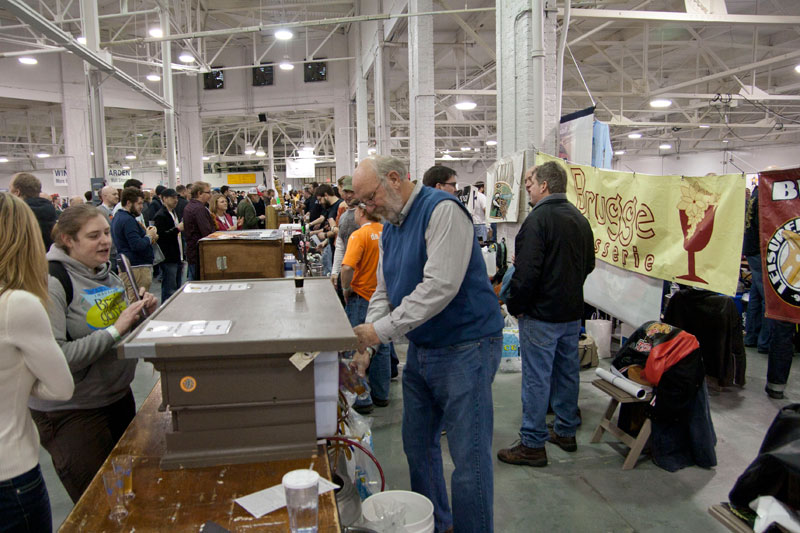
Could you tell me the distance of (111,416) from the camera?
7.30 ft

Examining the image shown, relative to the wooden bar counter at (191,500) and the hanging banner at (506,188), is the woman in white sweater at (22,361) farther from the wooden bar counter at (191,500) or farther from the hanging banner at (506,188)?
the hanging banner at (506,188)

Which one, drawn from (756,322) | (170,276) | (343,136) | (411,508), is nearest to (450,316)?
(411,508)

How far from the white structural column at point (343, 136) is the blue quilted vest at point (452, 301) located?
15.5 meters

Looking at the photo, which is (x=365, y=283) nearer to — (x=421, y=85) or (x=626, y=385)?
(x=626, y=385)

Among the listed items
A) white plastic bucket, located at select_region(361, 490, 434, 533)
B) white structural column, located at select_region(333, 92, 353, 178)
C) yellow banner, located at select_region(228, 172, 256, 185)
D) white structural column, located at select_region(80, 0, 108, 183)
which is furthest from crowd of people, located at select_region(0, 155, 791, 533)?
yellow banner, located at select_region(228, 172, 256, 185)

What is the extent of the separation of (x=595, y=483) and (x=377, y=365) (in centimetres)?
187

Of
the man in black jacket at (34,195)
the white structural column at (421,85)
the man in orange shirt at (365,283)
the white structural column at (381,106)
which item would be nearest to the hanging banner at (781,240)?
the man in orange shirt at (365,283)

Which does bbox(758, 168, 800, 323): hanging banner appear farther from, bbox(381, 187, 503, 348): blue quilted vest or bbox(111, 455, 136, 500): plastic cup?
bbox(111, 455, 136, 500): plastic cup

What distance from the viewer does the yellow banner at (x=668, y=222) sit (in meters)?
3.83

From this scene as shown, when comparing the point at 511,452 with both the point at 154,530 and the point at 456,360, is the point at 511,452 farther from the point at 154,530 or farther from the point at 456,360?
the point at 154,530

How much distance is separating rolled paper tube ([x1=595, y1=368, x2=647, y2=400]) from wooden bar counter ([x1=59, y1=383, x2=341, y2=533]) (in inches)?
94.3

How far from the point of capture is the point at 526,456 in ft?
11.2

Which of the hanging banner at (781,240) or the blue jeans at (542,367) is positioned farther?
the hanging banner at (781,240)

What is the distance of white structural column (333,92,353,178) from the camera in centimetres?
1759
